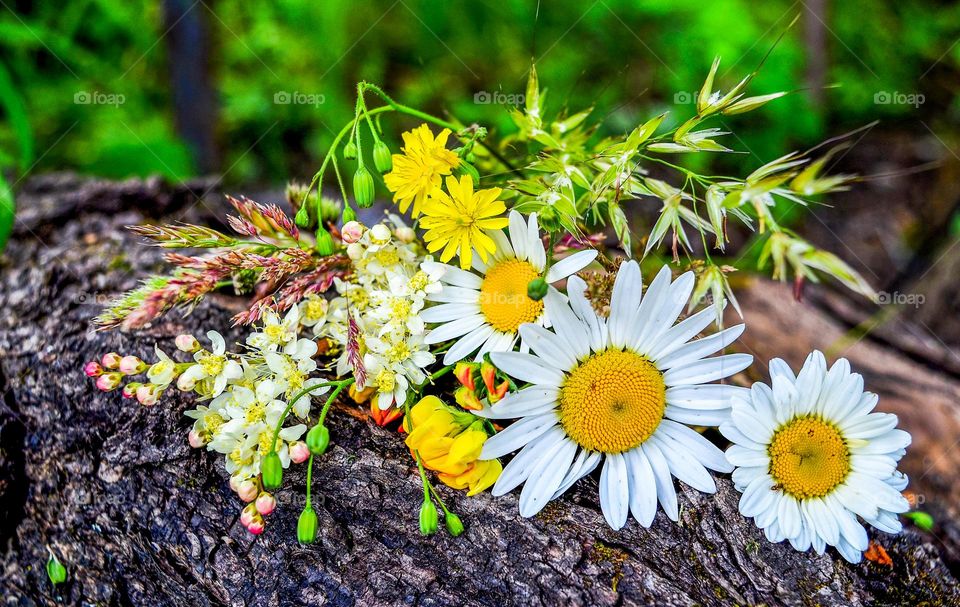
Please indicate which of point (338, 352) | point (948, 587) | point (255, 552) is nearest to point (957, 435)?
point (948, 587)

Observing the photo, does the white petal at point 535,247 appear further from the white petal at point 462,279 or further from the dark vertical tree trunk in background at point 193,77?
the dark vertical tree trunk in background at point 193,77

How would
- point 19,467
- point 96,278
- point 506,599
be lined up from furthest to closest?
1. point 96,278
2. point 19,467
3. point 506,599

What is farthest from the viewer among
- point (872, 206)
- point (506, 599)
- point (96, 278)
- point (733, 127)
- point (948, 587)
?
point (872, 206)

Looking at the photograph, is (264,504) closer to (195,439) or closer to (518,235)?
(195,439)

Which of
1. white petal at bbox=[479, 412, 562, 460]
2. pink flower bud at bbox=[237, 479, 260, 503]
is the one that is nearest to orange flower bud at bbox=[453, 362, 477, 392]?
white petal at bbox=[479, 412, 562, 460]

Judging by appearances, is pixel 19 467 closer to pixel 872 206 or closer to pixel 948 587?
pixel 948 587

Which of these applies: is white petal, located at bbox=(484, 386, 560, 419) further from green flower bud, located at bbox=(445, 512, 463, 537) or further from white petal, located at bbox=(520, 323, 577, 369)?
green flower bud, located at bbox=(445, 512, 463, 537)

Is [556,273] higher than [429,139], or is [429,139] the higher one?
[429,139]
